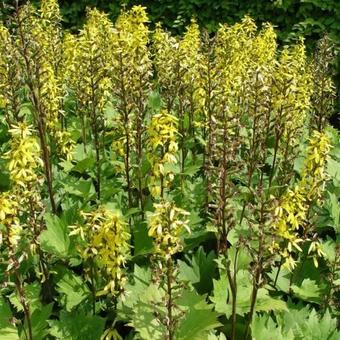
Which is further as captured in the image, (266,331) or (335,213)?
(335,213)

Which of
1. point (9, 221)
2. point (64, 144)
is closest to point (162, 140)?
point (9, 221)

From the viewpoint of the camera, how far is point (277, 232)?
3412mm

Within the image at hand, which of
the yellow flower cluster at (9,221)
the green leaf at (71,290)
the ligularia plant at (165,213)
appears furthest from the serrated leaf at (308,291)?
the yellow flower cluster at (9,221)

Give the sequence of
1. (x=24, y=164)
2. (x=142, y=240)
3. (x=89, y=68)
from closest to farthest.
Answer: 1. (x=24, y=164)
2. (x=142, y=240)
3. (x=89, y=68)

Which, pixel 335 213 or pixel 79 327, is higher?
pixel 335 213

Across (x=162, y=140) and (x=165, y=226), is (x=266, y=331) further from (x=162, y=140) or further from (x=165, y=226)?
(x=162, y=140)

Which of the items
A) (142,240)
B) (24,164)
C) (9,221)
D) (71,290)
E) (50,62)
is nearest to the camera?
(9,221)

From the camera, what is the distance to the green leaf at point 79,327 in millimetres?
3953

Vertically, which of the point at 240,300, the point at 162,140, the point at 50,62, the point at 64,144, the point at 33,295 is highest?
the point at 162,140

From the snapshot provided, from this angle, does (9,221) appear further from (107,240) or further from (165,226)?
(165,226)

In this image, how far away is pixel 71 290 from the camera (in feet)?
14.4

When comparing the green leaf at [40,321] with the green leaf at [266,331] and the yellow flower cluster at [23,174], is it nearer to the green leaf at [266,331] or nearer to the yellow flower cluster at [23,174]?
the yellow flower cluster at [23,174]

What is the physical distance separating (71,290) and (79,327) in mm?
449

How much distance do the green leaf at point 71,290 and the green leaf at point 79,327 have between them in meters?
0.24
